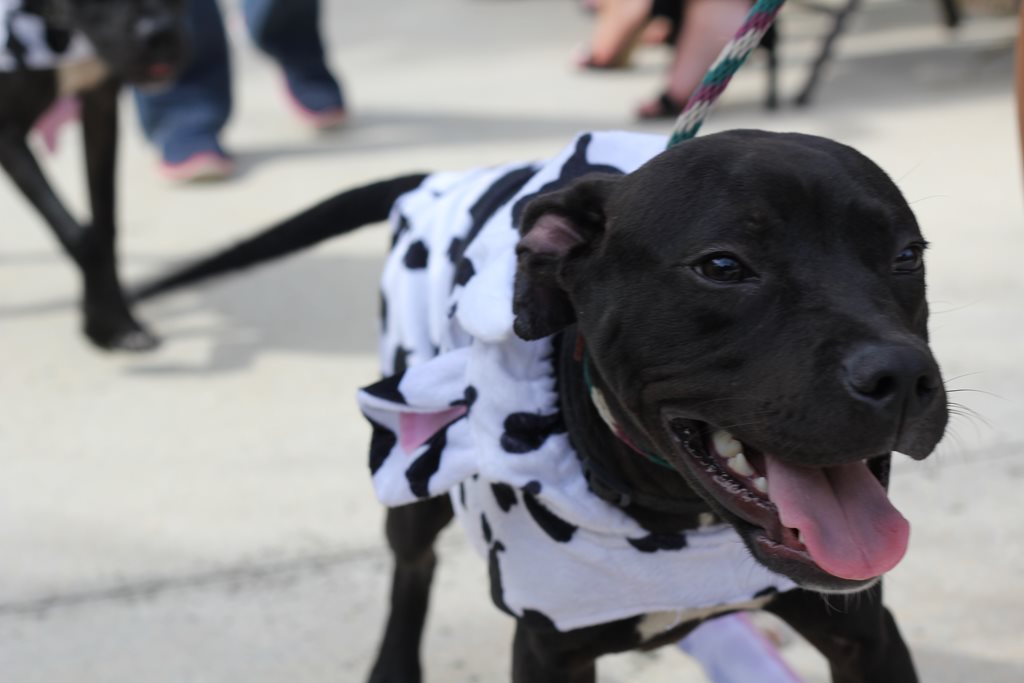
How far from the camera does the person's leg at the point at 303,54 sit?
6.91m

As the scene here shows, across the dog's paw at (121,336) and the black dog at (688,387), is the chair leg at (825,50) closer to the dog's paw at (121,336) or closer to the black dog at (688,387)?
the dog's paw at (121,336)

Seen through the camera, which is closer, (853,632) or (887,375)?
(887,375)

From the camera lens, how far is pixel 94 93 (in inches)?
182

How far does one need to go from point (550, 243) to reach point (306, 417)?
2.25 metres

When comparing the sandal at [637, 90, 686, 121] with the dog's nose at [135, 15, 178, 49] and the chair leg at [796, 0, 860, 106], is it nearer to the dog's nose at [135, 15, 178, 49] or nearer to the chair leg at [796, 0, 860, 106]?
the chair leg at [796, 0, 860, 106]

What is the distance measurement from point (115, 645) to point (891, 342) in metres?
2.02

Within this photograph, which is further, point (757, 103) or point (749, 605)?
point (757, 103)

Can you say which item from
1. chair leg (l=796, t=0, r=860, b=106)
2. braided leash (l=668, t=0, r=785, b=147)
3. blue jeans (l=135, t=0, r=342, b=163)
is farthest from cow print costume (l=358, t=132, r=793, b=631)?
chair leg (l=796, t=0, r=860, b=106)

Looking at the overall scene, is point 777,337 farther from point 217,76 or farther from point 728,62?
point 217,76

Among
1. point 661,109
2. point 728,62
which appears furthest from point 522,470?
point 661,109

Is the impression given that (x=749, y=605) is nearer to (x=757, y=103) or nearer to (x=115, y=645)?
(x=115, y=645)

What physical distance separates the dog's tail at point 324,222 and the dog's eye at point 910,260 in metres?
1.32

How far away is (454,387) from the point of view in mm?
2090

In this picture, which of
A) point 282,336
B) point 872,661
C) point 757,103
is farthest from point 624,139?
point 757,103
